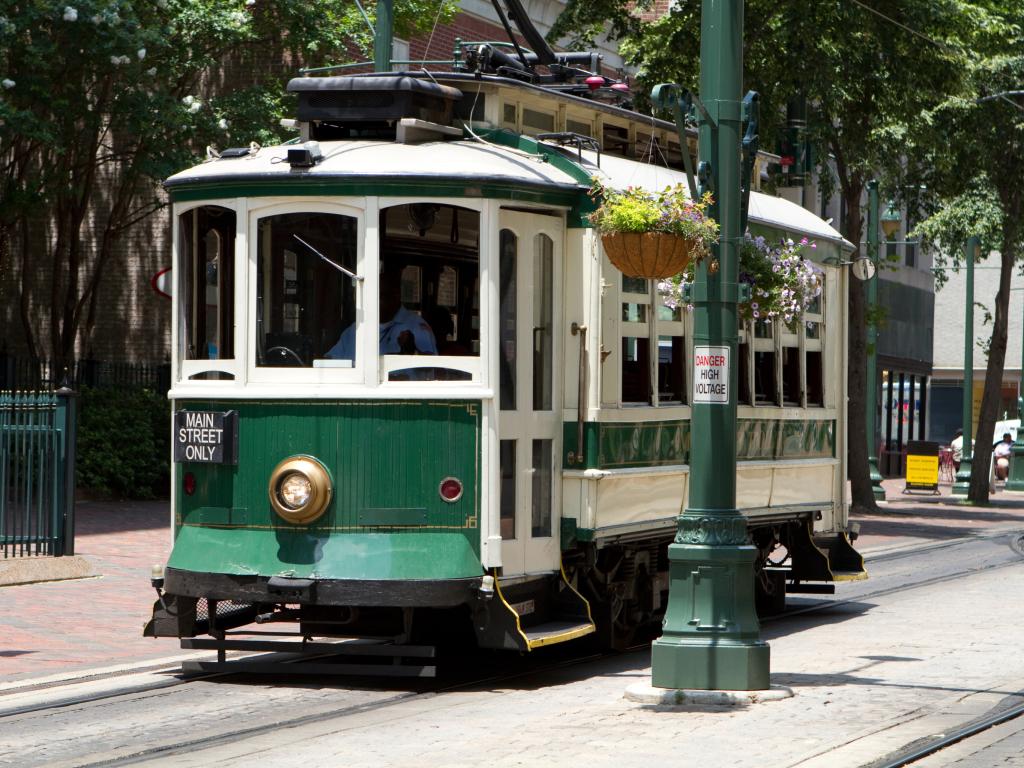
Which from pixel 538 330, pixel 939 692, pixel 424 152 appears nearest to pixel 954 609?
pixel 939 692

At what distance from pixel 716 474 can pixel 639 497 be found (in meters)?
1.85

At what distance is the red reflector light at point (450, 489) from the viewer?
406 inches

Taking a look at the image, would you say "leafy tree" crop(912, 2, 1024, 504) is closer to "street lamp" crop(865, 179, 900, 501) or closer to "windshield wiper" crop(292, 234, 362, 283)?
"street lamp" crop(865, 179, 900, 501)

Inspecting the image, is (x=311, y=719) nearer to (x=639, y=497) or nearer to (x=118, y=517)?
(x=639, y=497)

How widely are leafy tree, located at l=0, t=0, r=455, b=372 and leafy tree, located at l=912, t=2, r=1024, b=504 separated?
29.0ft

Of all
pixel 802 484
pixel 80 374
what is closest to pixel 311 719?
pixel 802 484

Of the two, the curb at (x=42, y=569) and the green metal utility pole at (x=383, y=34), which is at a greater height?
the green metal utility pole at (x=383, y=34)

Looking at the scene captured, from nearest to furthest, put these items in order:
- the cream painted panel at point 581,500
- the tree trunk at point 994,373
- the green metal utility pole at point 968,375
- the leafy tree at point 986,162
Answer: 1. the cream painted panel at point 581,500
2. the leafy tree at point 986,162
3. the tree trunk at point 994,373
4. the green metal utility pole at point 968,375

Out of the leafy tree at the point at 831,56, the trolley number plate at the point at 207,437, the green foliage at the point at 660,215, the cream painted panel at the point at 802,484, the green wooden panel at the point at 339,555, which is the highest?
the leafy tree at the point at 831,56

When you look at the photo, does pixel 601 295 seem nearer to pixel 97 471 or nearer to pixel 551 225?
pixel 551 225

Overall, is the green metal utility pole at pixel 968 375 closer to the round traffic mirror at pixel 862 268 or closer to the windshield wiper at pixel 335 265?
the round traffic mirror at pixel 862 268

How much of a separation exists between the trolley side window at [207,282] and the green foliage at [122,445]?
13.0 meters

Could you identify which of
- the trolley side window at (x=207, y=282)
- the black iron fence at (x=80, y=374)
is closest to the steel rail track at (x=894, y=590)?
the trolley side window at (x=207, y=282)

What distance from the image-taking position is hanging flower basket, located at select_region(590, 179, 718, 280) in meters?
9.88
